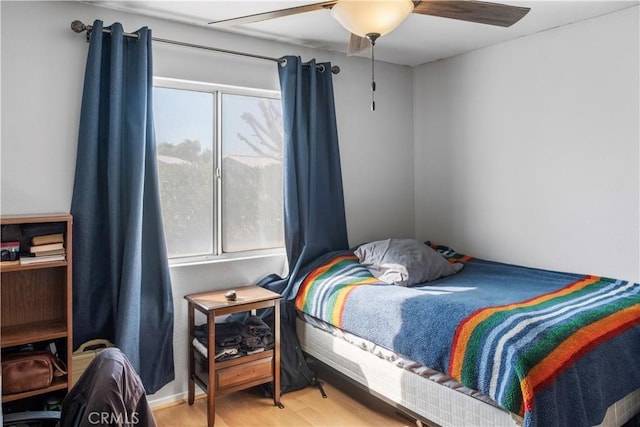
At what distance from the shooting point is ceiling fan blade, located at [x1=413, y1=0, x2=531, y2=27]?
6.10 ft

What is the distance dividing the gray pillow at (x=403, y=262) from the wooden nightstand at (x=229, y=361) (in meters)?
0.69

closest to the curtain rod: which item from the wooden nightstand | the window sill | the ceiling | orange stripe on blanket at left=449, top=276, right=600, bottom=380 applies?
the ceiling

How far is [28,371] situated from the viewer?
2250mm

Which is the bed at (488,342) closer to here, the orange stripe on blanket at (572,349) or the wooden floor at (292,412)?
the orange stripe on blanket at (572,349)

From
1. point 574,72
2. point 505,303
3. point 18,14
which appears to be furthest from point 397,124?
point 18,14

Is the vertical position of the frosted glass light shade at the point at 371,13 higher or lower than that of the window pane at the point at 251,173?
higher

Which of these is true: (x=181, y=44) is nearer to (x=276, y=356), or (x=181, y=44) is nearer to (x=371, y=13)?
(x=371, y=13)

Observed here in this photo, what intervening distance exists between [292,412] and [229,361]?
510 millimetres

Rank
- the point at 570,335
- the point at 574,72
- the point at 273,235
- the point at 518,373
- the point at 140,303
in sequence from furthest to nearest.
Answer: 1. the point at 273,235
2. the point at 574,72
3. the point at 140,303
4. the point at 570,335
5. the point at 518,373

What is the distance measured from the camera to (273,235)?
3.53m

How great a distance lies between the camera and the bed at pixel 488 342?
1.93 metres

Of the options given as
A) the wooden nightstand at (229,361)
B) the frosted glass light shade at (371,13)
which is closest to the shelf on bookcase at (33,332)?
the wooden nightstand at (229,361)

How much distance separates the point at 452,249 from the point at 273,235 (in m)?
1.48

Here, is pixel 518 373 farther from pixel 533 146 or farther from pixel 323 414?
pixel 533 146
